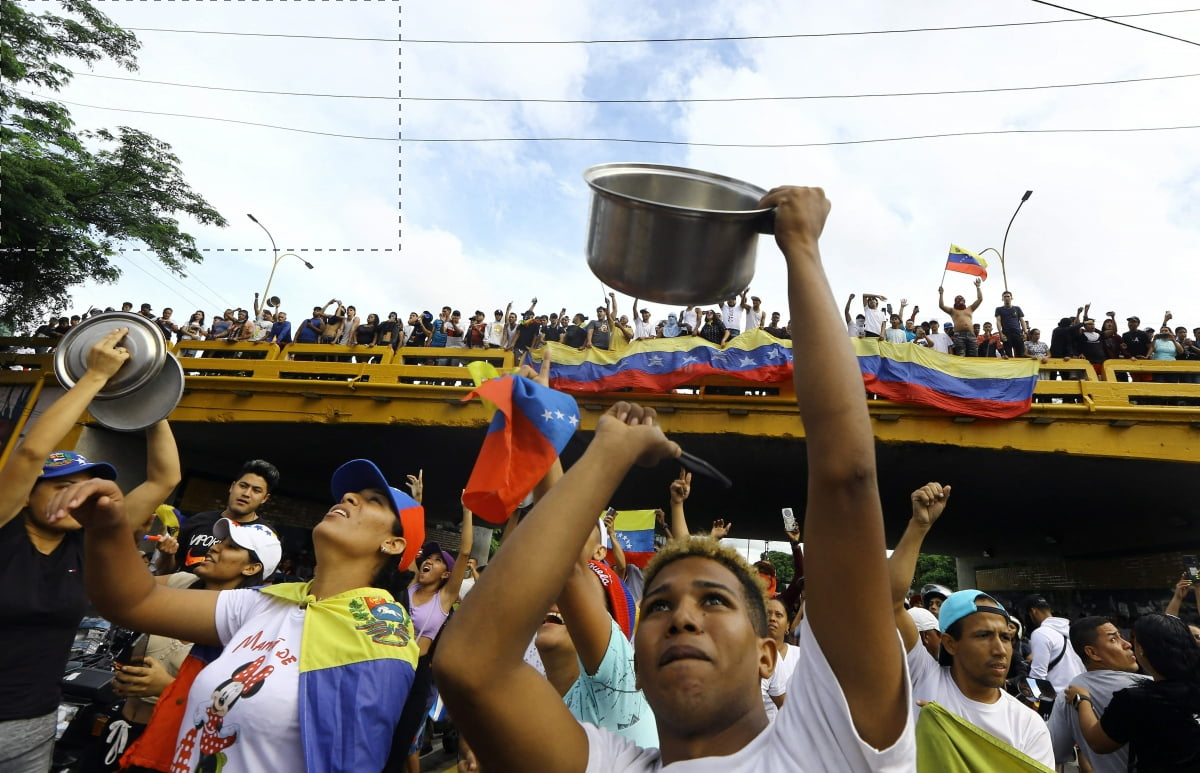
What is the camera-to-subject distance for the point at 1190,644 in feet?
10.2

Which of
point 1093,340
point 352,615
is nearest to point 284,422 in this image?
point 352,615

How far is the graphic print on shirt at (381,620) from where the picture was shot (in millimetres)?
2090

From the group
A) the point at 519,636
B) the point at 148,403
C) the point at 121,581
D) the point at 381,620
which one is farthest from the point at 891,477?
the point at 519,636

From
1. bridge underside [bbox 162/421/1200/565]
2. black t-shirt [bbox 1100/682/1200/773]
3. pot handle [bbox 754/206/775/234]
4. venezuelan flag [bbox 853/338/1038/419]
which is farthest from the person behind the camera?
bridge underside [bbox 162/421/1200/565]

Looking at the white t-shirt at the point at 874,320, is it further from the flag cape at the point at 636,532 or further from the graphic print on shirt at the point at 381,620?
the graphic print on shirt at the point at 381,620

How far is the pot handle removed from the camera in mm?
1540

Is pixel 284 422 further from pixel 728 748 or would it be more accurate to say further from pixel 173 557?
pixel 728 748

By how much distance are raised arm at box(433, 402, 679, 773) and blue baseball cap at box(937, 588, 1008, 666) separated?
2628 mm

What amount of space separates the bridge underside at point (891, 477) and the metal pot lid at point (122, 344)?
324 inches

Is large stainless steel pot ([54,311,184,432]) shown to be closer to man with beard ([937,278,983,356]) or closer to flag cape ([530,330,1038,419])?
flag cape ([530,330,1038,419])

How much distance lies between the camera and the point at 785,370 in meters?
10.4

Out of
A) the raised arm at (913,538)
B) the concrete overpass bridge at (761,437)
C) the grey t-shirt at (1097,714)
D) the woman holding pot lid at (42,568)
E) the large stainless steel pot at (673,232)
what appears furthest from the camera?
the concrete overpass bridge at (761,437)

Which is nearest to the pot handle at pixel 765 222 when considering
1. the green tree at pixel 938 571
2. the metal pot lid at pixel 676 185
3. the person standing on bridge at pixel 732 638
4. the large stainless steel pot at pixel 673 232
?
the large stainless steel pot at pixel 673 232

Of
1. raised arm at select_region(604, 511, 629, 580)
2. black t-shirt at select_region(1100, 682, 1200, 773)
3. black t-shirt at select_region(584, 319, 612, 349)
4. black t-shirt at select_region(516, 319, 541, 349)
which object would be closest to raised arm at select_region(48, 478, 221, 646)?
raised arm at select_region(604, 511, 629, 580)
